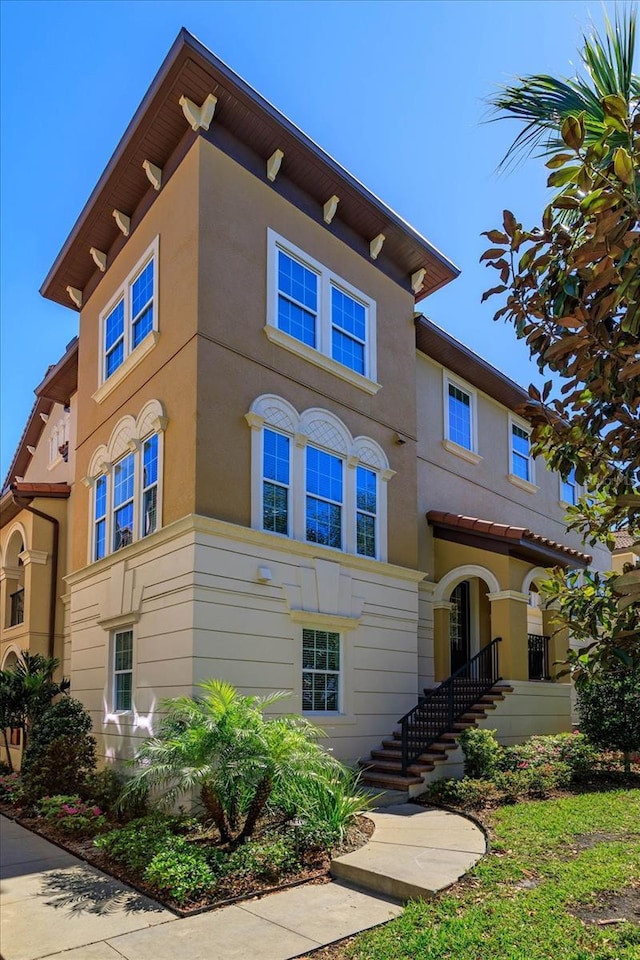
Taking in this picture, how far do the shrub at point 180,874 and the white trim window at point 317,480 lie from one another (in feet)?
16.5

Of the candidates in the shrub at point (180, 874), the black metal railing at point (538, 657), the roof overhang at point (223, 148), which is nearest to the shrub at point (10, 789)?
the shrub at point (180, 874)

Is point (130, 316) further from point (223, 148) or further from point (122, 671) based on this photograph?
point (122, 671)

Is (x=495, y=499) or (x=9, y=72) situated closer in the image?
(x=9, y=72)

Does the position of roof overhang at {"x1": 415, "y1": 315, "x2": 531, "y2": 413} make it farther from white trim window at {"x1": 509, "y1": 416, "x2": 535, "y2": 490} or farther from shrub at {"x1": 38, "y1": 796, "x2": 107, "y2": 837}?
shrub at {"x1": 38, "y1": 796, "x2": 107, "y2": 837}

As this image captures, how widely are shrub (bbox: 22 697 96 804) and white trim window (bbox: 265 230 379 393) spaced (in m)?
7.09

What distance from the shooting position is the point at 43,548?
1778 cm

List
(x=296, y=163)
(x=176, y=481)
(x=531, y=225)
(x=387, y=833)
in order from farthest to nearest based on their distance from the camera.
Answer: (x=296, y=163), (x=176, y=481), (x=387, y=833), (x=531, y=225)

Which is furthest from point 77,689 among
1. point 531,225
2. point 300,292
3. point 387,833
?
point 531,225

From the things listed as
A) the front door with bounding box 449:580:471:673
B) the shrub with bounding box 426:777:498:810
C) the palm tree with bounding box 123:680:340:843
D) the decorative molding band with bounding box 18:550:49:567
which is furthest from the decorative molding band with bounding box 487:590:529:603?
the decorative molding band with bounding box 18:550:49:567

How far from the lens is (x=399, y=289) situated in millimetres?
15797

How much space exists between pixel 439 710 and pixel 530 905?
26.5 ft

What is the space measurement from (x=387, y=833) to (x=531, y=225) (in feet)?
24.0

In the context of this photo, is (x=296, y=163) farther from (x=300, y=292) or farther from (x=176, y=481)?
(x=176, y=481)

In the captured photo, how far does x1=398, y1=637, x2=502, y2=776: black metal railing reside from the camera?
12.5 m
